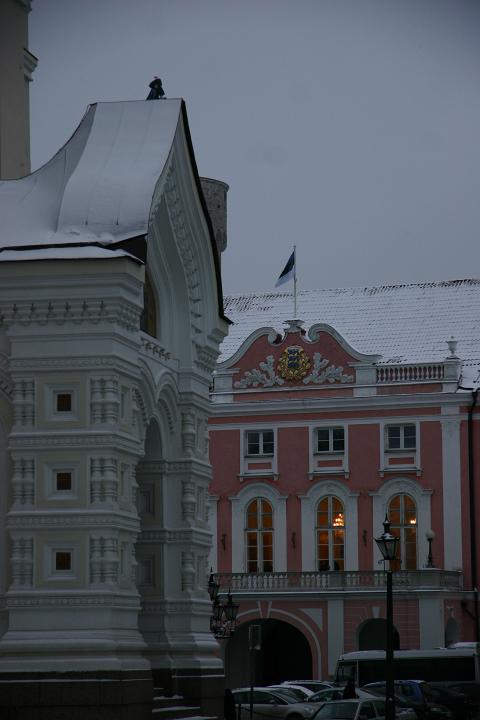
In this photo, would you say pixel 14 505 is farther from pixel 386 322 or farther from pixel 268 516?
pixel 386 322

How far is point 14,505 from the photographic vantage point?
30484 millimetres

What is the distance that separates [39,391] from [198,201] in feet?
20.8

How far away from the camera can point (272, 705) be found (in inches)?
1809

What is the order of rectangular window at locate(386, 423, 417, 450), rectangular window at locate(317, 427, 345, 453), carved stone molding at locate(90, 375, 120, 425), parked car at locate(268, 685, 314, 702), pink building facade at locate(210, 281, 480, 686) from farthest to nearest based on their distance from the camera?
rectangular window at locate(317, 427, 345, 453), rectangular window at locate(386, 423, 417, 450), pink building facade at locate(210, 281, 480, 686), parked car at locate(268, 685, 314, 702), carved stone molding at locate(90, 375, 120, 425)

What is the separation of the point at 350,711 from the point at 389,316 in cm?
3442

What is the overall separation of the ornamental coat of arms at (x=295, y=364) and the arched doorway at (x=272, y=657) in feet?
27.9

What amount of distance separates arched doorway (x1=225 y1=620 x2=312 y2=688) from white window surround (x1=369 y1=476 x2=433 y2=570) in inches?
169

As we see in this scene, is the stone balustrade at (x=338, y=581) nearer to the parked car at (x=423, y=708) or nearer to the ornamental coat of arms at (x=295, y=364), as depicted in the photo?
the ornamental coat of arms at (x=295, y=364)

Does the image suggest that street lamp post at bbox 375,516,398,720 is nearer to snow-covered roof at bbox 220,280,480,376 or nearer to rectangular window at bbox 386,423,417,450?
rectangular window at bbox 386,423,417,450

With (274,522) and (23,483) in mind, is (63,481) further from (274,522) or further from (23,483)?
(274,522)

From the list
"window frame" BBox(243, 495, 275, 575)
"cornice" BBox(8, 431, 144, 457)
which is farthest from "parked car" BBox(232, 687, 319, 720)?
"window frame" BBox(243, 495, 275, 575)

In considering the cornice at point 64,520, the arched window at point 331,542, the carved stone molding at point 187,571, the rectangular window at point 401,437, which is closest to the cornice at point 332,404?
the rectangular window at point 401,437

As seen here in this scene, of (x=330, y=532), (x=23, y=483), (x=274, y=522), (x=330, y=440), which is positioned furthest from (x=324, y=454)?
(x=23, y=483)

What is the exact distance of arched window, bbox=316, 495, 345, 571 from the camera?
208ft
